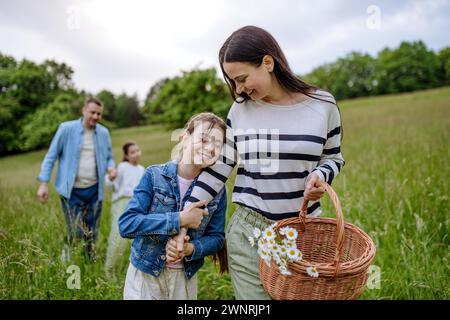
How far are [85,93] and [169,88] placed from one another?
8.25 meters

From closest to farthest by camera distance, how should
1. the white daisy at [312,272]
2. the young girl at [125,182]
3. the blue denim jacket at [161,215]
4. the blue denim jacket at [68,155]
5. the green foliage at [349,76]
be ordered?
the white daisy at [312,272], the blue denim jacket at [161,215], the blue denim jacket at [68,155], the young girl at [125,182], the green foliage at [349,76]

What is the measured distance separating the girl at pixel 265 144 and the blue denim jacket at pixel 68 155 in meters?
2.75

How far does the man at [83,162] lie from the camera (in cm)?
421

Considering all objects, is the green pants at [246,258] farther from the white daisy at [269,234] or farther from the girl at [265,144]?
the white daisy at [269,234]

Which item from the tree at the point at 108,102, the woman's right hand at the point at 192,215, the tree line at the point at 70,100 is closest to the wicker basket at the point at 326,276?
the woman's right hand at the point at 192,215

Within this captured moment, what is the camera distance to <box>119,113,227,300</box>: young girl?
6.00 ft

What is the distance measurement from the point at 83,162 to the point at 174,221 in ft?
9.78

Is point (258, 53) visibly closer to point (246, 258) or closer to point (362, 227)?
point (246, 258)

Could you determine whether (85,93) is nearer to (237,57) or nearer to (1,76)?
(1,76)

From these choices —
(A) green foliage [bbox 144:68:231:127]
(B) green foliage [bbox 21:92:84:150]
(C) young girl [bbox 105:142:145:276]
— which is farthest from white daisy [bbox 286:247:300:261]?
(A) green foliage [bbox 144:68:231:127]

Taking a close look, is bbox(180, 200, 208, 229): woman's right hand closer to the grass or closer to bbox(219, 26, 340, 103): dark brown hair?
bbox(219, 26, 340, 103): dark brown hair

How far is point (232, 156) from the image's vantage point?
1.95 metres

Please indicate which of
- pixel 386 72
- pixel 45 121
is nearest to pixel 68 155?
pixel 45 121
